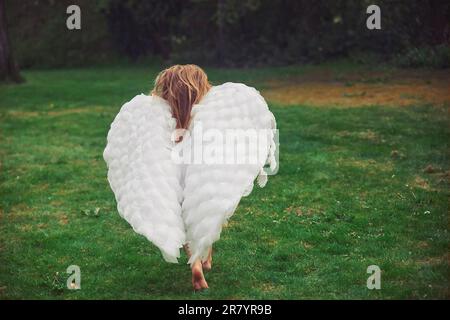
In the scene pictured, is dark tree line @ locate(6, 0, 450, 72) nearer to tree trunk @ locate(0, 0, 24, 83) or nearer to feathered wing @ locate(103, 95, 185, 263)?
tree trunk @ locate(0, 0, 24, 83)

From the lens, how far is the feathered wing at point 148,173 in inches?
205

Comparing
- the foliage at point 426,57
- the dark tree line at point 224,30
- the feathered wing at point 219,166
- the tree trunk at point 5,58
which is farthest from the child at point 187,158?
the tree trunk at point 5,58

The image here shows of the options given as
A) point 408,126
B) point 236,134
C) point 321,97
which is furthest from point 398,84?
point 236,134

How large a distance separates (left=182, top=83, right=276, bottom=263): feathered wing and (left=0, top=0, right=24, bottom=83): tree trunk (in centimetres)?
1497

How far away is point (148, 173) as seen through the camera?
5.39 meters

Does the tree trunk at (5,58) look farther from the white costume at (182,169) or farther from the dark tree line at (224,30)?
the white costume at (182,169)

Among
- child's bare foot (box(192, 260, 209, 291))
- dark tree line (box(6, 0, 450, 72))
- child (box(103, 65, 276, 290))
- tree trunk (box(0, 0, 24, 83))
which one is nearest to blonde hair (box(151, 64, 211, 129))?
child (box(103, 65, 276, 290))

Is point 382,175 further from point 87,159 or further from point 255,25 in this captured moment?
point 255,25

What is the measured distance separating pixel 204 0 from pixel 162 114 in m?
18.0

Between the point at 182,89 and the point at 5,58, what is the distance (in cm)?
1504

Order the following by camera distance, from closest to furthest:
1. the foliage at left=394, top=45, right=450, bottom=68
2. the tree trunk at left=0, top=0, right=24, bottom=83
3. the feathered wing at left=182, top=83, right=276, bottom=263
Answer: the feathered wing at left=182, top=83, right=276, bottom=263 → the foliage at left=394, top=45, right=450, bottom=68 → the tree trunk at left=0, top=0, right=24, bottom=83

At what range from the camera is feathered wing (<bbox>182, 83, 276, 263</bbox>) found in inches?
205

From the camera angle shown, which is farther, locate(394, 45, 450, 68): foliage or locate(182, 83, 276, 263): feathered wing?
locate(394, 45, 450, 68): foliage

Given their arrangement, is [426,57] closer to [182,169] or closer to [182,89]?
[182,89]
